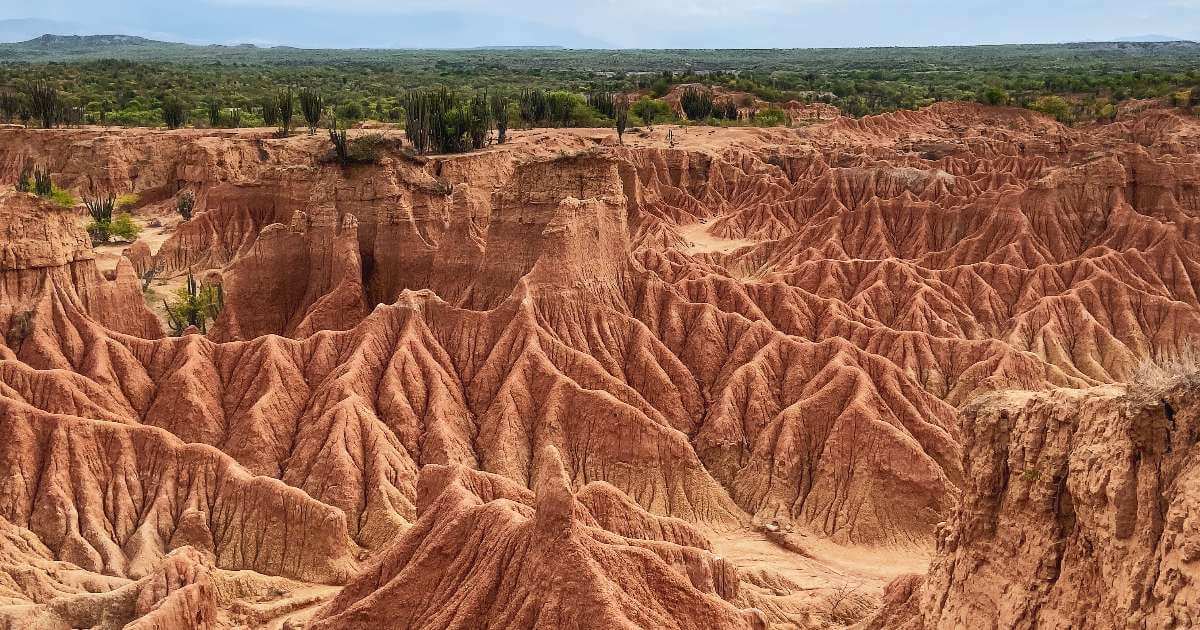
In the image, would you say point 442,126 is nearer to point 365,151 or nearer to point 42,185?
point 42,185

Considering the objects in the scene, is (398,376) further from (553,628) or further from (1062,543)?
(1062,543)

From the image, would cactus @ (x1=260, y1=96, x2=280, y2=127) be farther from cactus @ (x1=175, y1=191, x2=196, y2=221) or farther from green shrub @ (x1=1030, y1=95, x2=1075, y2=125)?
green shrub @ (x1=1030, y1=95, x2=1075, y2=125)

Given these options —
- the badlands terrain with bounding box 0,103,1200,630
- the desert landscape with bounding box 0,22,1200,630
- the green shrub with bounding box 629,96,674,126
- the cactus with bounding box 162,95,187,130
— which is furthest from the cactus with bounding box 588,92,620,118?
the badlands terrain with bounding box 0,103,1200,630

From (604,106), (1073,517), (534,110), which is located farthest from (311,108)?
(1073,517)

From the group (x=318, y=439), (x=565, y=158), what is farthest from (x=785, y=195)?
(x=318, y=439)

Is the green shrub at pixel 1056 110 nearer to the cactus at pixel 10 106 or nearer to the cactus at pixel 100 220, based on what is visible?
the cactus at pixel 100 220

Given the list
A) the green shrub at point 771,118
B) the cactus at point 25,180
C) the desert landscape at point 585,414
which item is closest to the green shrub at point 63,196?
the cactus at point 25,180
